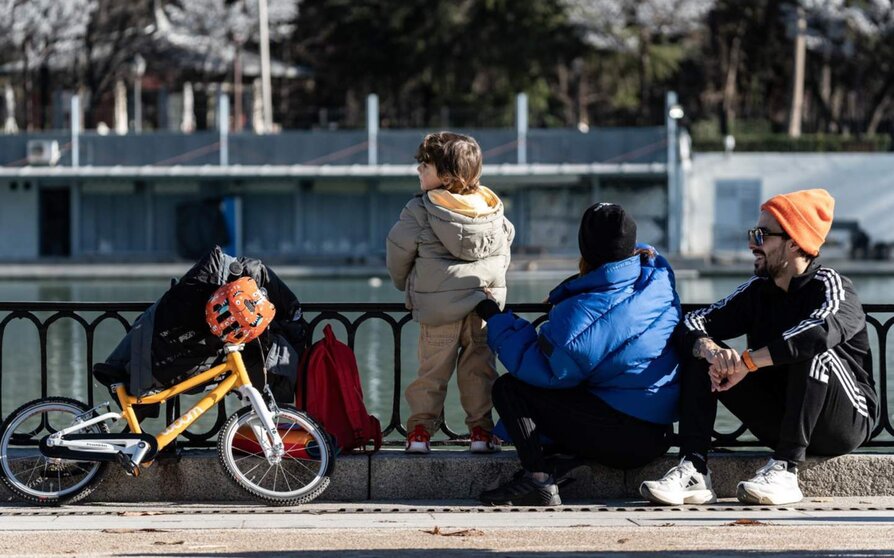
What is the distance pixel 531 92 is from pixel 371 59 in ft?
19.3

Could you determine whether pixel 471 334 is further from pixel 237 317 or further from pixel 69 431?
pixel 69 431

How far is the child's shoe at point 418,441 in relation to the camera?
6.88 m

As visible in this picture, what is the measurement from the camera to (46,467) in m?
6.61

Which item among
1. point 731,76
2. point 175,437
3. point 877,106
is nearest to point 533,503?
point 175,437

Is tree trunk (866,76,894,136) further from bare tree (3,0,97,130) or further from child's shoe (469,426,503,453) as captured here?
child's shoe (469,426,503,453)

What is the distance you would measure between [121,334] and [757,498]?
58.6 ft

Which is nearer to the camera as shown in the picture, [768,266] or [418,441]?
[768,266]

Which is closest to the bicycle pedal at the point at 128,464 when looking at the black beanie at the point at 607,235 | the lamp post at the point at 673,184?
the black beanie at the point at 607,235

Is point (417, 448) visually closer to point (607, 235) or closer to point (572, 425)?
point (572, 425)

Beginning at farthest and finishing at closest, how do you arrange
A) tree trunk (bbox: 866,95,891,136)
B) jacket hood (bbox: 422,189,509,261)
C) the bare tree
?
the bare tree → tree trunk (bbox: 866,95,891,136) → jacket hood (bbox: 422,189,509,261)

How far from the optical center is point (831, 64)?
180ft

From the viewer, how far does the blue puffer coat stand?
20.8ft

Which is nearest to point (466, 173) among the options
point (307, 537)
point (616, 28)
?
point (307, 537)

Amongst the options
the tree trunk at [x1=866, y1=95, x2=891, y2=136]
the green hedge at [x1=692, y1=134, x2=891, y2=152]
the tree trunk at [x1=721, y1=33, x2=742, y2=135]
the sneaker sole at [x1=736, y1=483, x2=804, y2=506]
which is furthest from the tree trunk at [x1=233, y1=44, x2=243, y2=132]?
the sneaker sole at [x1=736, y1=483, x2=804, y2=506]
